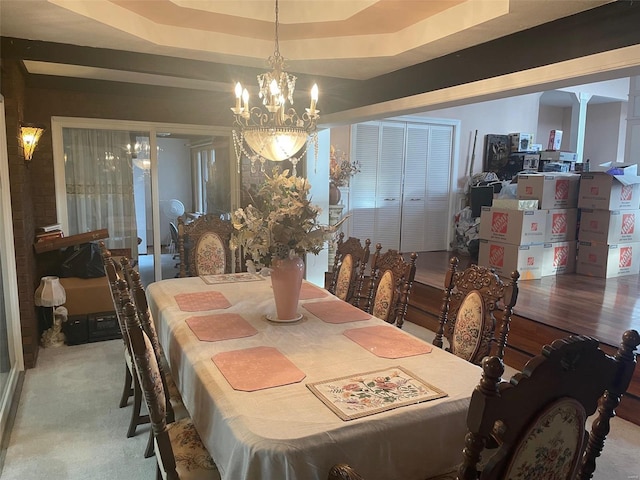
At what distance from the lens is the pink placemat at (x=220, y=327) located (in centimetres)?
223

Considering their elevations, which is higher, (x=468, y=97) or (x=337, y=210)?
(x=468, y=97)

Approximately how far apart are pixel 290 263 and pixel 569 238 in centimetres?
460

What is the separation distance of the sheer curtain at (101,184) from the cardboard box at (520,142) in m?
5.83

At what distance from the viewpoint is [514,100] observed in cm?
790

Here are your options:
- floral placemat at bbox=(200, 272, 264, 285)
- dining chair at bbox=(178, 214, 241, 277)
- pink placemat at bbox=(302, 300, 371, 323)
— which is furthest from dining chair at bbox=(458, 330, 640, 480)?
dining chair at bbox=(178, 214, 241, 277)

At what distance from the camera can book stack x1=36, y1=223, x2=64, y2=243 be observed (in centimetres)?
422

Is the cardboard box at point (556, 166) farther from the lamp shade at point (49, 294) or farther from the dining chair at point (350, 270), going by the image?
the lamp shade at point (49, 294)

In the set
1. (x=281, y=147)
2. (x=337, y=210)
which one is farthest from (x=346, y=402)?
(x=337, y=210)

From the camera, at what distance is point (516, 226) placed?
5281mm

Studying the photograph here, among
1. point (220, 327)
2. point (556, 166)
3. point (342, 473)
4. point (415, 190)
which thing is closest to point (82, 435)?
point (220, 327)

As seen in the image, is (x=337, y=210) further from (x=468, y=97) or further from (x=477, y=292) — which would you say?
(x=477, y=292)

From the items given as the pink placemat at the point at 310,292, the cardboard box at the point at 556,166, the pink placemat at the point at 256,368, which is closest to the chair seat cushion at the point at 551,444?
the pink placemat at the point at 256,368

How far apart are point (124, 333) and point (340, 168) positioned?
14.4 ft

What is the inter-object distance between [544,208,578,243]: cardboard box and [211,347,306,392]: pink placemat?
177 inches
